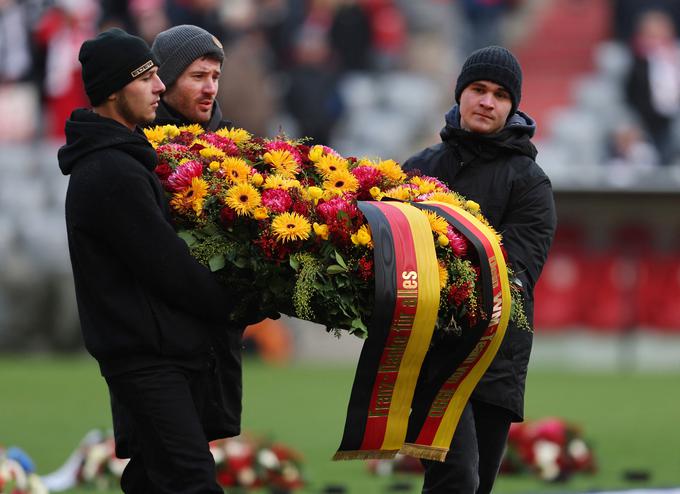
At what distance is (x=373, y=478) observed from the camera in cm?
1016

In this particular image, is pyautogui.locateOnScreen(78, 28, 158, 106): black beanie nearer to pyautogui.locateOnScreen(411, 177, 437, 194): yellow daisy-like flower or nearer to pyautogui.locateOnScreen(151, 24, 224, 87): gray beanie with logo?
pyautogui.locateOnScreen(151, 24, 224, 87): gray beanie with logo

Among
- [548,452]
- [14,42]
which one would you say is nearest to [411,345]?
[548,452]

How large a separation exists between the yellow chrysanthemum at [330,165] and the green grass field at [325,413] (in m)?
3.47

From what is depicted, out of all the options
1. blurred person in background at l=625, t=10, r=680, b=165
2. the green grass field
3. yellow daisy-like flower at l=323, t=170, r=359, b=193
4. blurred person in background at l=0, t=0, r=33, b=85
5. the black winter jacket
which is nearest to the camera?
yellow daisy-like flower at l=323, t=170, r=359, b=193

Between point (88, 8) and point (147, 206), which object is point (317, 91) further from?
point (147, 206)

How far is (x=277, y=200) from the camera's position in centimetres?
576

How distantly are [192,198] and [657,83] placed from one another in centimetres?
1676

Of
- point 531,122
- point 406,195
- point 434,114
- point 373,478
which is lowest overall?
point 373,478

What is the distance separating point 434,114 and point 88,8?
5.01 metres

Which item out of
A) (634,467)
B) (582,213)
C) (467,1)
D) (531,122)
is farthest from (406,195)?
(467,1)

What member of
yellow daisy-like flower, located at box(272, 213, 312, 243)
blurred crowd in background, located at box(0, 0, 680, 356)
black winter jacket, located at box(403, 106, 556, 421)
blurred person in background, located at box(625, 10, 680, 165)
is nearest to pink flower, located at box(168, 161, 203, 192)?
yellow daisy-like flower, located at box(272, 213, 312, 243)

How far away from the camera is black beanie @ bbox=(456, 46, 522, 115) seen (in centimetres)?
665

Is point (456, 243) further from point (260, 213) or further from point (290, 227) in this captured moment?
point (260, 213)

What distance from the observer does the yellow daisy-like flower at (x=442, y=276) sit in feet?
18.8
